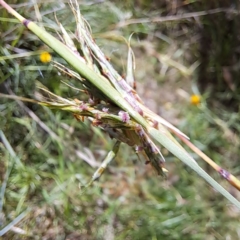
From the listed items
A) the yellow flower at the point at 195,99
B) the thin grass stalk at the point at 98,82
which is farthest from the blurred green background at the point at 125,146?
the thin grass stalk at the point at 98,82

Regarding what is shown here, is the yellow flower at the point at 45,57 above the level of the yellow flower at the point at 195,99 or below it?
above

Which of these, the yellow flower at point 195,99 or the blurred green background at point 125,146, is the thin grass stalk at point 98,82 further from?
the yellow flower at point 195,99

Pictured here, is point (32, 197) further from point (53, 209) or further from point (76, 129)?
point (76, 129)

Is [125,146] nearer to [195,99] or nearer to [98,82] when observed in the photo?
[195,99]

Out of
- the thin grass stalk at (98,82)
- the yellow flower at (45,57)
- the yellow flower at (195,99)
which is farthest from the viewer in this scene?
the yellow flower at (195,99)

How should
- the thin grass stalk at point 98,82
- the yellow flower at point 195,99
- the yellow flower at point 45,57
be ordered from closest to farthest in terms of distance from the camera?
the thin grass stalk at point 98,82 → the yellow flower at point 45,57 → the yellow flower at point 195,99

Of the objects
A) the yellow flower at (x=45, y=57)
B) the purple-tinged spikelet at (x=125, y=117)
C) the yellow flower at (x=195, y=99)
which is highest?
the purple-tinged spikelet at (x=125, y=117)

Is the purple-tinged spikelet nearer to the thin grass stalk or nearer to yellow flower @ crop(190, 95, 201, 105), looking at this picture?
the thin grass stalk

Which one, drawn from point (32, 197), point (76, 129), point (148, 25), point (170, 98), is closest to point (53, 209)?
point (32, 197)
